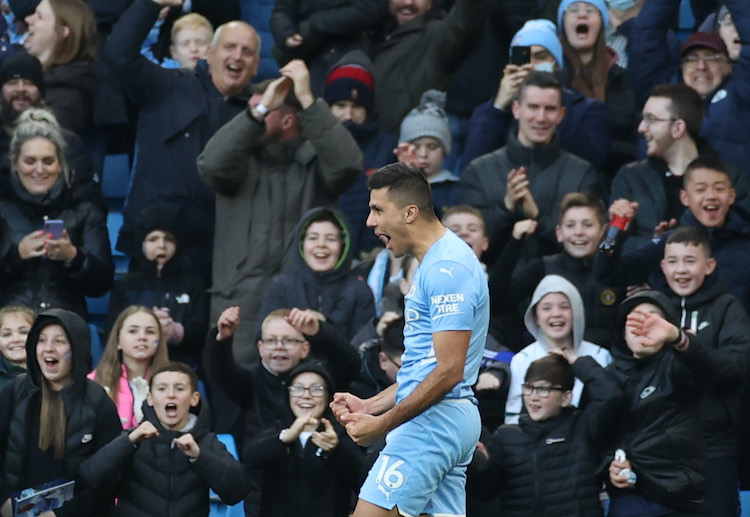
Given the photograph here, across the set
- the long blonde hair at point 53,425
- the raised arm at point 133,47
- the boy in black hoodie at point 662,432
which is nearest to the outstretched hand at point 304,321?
the long blonde hair at point 53,425

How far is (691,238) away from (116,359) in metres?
3.36

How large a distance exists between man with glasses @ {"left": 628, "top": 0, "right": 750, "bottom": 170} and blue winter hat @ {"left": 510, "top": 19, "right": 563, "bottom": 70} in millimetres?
618

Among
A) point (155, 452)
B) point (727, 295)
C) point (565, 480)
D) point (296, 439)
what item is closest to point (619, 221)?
point (727, 295)

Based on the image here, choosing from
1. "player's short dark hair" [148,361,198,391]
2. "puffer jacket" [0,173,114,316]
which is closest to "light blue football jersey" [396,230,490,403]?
"player's short dark hair" [148,361,198,391]

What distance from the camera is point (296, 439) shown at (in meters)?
9.38

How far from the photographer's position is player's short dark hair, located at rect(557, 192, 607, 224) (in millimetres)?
10383

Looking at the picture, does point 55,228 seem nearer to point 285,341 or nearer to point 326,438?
point 285,341

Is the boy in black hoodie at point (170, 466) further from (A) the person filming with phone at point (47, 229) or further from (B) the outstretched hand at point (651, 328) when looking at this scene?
(B) the outstretched hand at point (651, 328)

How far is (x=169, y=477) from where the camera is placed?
925 cm

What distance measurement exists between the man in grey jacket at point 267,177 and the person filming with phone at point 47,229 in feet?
2.62

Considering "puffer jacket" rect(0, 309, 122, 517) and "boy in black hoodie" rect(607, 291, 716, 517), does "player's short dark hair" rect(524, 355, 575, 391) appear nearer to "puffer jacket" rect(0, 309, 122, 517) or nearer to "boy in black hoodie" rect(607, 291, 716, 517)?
"boy in black hoodie" rect(607, 291, 716, 517)

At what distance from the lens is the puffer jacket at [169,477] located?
9.13 metres

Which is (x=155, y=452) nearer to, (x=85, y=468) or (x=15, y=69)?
(x=85, y=468)

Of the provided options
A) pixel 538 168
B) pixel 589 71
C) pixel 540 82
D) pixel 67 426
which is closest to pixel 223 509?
pixel 67 426
